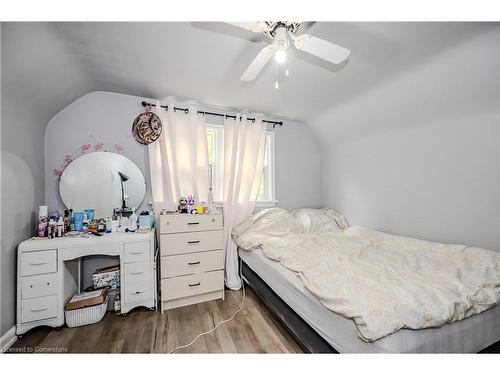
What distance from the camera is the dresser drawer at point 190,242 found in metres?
1.88

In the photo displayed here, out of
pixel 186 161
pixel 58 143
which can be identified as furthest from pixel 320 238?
pixel 58 143

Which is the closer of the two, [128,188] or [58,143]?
[58,143]

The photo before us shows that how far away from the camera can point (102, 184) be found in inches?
82.3

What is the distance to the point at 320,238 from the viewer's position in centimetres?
214

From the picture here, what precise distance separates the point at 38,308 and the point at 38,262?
0.36 m

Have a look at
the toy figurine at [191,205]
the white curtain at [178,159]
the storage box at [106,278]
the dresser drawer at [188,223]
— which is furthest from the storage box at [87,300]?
the toy figurine at [191,205]

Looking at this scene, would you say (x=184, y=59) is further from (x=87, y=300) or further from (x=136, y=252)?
(x=87, y=300)

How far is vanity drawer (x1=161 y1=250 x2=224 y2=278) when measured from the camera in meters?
1.88

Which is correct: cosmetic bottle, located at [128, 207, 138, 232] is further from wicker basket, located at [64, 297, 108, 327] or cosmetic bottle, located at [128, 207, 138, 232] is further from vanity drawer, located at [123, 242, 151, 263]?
wicker basket, located at [64, 297, 108, 327]

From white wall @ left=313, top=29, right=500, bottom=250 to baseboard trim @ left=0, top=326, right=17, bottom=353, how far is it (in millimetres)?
3523

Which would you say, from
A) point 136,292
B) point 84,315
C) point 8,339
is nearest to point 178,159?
point 136,292

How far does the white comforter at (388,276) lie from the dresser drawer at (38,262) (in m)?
1.63
